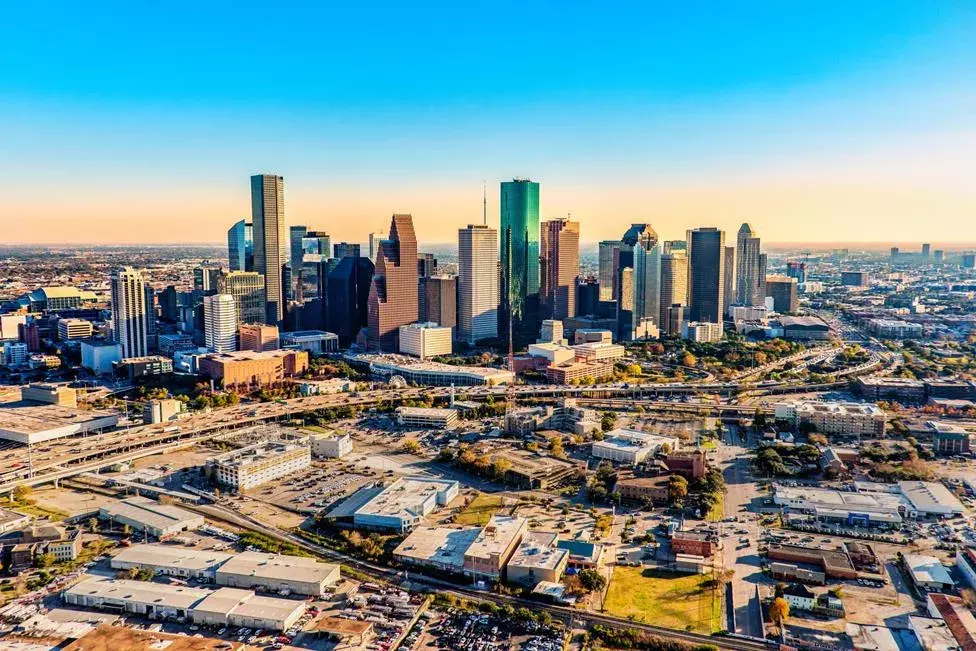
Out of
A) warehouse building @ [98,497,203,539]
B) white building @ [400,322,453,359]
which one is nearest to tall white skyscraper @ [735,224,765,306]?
white building @ [400,322,453,359]

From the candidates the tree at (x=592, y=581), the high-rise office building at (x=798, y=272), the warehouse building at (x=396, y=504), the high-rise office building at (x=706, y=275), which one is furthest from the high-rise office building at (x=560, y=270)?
the high-rise office building at (x=798, y=272)

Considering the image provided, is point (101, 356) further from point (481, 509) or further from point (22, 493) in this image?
point (481, 509)

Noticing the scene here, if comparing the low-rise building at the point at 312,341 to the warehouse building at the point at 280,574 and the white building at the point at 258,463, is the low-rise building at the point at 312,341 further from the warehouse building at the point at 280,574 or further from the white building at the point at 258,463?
the warehouse building at the point at 280,574

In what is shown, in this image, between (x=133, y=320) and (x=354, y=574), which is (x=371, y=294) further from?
(x=354, y=574)

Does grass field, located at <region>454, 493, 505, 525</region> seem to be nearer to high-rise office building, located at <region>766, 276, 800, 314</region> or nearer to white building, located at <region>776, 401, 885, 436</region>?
white building, located at <region>776, 401, 885, 436</region>

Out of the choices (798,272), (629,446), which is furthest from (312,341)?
(798,272)
